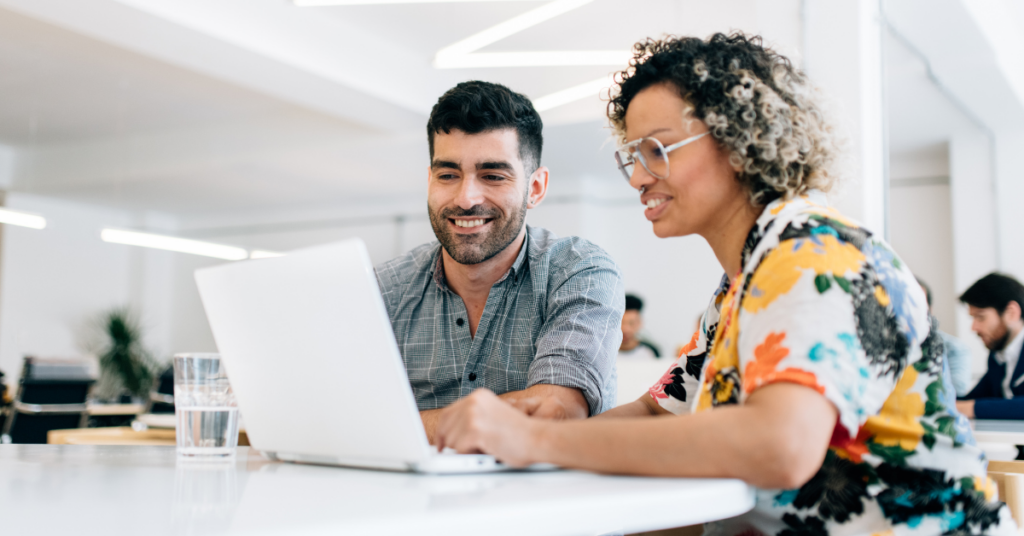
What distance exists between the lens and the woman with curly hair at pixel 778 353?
830 millimetres

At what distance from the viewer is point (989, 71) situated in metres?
4.96

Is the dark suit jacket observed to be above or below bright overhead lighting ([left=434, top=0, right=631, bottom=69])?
below

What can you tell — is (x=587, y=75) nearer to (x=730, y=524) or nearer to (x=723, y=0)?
(x=723, y=0)

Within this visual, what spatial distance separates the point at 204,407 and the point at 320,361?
1.20 ft

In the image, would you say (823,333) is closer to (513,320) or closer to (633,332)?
(513,320)

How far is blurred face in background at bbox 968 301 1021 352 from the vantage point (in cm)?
424

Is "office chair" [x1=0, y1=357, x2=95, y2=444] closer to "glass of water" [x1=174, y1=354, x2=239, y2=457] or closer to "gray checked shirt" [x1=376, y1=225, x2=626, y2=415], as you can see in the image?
"gray checked shirt" [x1=376, y1=225, x2=626, y2=415]

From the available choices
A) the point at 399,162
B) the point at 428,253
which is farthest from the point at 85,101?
the point at 428,253

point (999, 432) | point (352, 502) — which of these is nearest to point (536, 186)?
point (352, 502)

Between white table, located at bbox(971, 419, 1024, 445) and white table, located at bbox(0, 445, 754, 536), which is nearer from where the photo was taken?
white table, located at bbox(0, 445, 754, 536)

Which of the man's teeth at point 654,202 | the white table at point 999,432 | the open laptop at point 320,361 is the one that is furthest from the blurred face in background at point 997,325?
the open laptop at point 320,361

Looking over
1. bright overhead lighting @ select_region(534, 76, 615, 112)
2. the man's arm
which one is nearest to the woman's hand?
the man's arm

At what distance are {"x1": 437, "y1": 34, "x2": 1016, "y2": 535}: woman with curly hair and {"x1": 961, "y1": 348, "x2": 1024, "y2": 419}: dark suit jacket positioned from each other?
259 centimetres

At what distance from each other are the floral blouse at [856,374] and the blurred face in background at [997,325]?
3.82 m
